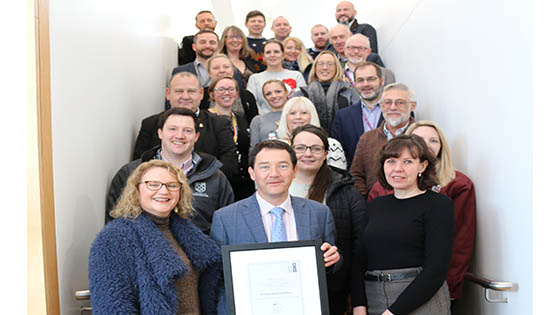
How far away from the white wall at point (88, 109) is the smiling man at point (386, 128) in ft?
5.64

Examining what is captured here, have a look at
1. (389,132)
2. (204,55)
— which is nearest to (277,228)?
(389,132)

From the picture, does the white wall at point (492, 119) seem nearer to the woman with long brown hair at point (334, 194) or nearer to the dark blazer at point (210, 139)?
the woman with long brown hair at point (334, 194)

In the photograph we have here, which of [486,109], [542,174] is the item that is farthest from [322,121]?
[542,174]

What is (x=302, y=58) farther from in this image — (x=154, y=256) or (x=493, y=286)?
(x=154, y=256)

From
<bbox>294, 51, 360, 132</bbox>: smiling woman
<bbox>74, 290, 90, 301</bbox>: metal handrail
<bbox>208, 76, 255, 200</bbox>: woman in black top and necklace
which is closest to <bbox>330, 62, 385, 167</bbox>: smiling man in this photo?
<bbox>294, 51, 360, 132</bbox>: smiling woman

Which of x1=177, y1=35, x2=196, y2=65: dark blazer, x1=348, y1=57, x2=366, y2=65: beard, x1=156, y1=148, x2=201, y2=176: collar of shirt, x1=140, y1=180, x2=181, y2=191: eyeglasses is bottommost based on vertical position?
x1=140, y1=180, x2=181, y2=191: eyeglasses

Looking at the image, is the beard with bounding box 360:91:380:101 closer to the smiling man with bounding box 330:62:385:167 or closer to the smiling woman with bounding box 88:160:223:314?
the smiling man with bounding box 330:62:385:167

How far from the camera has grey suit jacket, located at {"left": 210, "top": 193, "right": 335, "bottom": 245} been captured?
3090 mm

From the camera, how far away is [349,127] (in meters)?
5.08

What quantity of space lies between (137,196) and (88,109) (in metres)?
0.96

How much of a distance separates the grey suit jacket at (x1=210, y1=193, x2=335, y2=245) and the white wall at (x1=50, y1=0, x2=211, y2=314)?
0.76 metres

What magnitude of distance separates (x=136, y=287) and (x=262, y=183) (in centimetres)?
83

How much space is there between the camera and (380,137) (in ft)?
14.9

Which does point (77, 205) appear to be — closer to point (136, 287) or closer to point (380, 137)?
point (136, 287)
